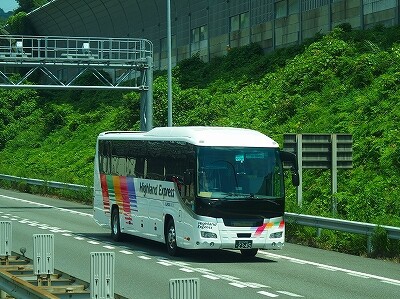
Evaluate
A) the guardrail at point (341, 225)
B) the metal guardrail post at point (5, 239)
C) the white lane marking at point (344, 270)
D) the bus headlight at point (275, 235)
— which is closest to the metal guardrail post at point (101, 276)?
the metal guardrail post at point (5, 239)

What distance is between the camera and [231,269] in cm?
2220

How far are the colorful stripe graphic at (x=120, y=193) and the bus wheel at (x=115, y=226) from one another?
1.02ft

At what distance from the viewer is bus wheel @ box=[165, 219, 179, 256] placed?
24.7 meters

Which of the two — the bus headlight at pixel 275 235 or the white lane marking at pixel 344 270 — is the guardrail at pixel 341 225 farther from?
the bus headlight at pixel 275 235

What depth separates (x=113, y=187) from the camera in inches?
1188

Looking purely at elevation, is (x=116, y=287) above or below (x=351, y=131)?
below

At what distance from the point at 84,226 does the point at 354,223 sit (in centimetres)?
1154

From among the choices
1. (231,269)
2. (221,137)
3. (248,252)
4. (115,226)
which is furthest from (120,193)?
(231,269)

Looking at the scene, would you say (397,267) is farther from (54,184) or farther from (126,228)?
(54,184)

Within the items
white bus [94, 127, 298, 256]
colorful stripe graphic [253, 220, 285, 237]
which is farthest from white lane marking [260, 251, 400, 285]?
colorful stripe graphic [253, 220, 285, 237]

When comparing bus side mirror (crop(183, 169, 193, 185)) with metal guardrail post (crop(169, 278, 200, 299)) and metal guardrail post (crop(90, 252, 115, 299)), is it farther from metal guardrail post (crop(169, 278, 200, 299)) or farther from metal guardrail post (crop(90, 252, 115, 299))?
metal guardrail post (crop(169, 278, 200, 299))

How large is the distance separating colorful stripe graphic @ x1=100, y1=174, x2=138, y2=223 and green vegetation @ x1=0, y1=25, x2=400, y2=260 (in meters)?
4.28

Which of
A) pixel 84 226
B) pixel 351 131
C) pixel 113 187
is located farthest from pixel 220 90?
pixel 113 187

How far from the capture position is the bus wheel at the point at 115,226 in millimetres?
29250
